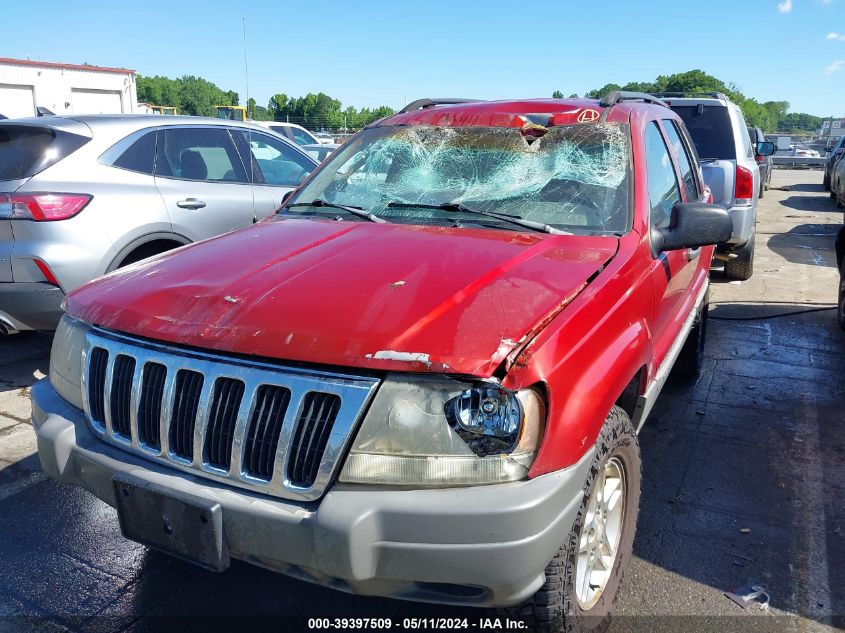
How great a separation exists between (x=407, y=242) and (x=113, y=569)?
183 centimetres

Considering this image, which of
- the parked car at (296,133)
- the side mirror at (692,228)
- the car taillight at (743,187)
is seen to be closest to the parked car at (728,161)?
the car taillight at (743,187)

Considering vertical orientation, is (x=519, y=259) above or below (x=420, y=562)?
above

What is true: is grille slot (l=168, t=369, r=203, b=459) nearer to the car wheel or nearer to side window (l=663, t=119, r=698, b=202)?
side window (l=663, t=119, r=698, b=202)

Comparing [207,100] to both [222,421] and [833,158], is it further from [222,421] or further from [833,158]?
[222,421]

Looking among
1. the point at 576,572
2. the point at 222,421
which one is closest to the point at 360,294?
the point at 222,421

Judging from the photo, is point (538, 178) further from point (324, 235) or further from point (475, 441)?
point (475, 441)

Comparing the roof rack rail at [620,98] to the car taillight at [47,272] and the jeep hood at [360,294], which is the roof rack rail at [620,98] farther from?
the car taillight at [47,272]

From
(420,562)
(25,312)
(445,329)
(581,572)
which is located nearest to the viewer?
→ (420,562)

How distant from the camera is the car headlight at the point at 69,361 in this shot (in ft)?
8.35

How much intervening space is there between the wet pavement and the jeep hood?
112 centimetres

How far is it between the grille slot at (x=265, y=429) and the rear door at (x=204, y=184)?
11.3 ft

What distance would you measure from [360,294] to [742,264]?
711 centimetres

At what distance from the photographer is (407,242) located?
2797 millimetres

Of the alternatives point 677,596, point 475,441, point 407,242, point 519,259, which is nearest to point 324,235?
point 407,242
